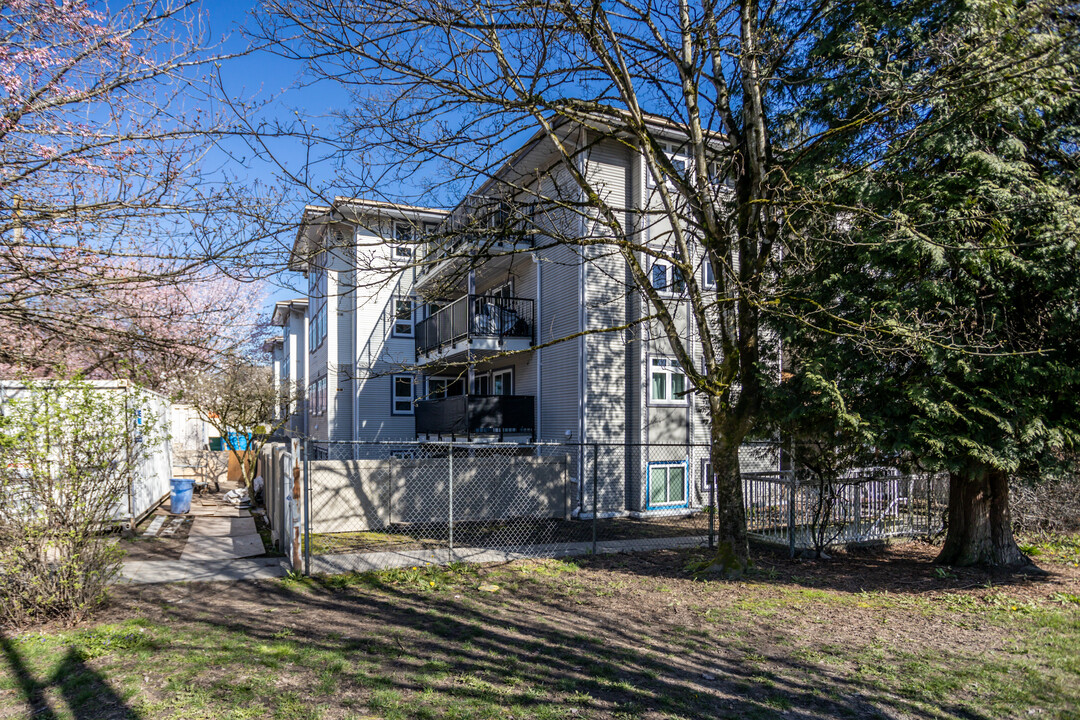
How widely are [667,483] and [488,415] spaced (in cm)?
458

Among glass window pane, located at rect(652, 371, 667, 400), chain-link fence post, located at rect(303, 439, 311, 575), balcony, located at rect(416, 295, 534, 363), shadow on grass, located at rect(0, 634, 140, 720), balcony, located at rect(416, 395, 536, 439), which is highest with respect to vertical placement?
balcony, located at rect(416, 295, 534, 363)

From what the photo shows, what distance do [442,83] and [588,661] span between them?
640cm

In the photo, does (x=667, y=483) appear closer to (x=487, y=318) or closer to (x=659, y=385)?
(x=659, y=385)

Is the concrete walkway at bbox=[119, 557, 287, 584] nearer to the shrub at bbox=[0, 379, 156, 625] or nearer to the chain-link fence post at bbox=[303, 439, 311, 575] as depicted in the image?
the chain-link fence post at bbox=[303, 439, 311, 575]

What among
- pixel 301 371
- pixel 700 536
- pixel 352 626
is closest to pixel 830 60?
pixel 700 536

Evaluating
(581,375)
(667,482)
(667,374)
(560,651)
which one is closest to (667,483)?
(667,482)

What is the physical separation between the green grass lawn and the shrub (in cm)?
36

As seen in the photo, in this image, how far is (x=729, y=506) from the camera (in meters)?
8.94

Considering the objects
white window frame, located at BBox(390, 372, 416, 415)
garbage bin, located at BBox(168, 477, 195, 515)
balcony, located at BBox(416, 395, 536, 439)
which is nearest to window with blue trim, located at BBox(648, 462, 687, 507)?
balcony, located at BBox(416, 395, 536, 439)

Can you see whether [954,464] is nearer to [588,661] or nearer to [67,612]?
[588,661]

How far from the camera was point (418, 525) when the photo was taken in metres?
12.9

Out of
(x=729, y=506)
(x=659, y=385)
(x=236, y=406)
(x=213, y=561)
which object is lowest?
(x=213, y=561)

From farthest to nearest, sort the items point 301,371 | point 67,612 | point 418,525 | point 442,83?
1. point 301,371
2. point 418,525
3. point 442,83
4. point 67,612

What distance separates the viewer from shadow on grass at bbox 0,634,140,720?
426 cm
